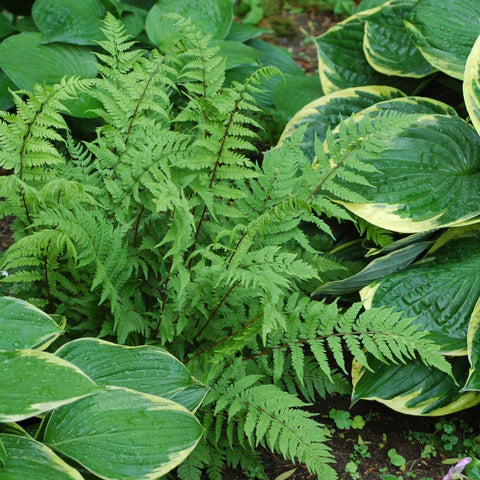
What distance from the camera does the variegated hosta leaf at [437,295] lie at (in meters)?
2.04

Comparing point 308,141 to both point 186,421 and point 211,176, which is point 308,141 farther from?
point 186,421

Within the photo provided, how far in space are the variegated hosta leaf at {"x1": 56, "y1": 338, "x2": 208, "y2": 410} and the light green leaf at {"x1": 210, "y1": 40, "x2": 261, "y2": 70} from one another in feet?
5.39

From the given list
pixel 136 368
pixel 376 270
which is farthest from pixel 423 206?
pixel 136 368

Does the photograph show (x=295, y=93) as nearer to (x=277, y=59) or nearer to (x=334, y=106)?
(x=334, y=106)

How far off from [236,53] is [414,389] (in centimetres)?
181

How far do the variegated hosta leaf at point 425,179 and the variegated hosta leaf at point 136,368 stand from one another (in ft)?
2.68

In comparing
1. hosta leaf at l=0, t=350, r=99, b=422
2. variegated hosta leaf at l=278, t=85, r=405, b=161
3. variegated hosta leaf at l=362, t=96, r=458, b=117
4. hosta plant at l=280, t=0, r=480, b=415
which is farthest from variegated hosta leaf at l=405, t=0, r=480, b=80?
hosta leaf at l=0, t=350, r=99, b=422

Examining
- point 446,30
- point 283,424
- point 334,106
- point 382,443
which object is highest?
point 446,30

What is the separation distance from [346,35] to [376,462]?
182cm

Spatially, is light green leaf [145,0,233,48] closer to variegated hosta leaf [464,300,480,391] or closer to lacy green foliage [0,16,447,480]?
lacy green foliage [0,16,447,480]

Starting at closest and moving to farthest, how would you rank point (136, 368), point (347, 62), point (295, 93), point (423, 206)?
point (136, 368), point (423, 206), point (347, 62), point (295, 93)

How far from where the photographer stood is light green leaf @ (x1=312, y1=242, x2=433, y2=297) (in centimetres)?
218

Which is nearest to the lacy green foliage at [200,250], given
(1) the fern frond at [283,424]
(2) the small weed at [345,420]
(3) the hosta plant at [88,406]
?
(1) the fern frond at [283,424]

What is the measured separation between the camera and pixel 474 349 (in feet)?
6.33
